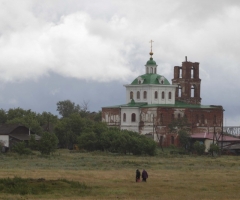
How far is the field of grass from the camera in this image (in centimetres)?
4056

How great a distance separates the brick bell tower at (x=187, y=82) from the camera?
11788 centimetres

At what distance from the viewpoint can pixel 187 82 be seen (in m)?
118

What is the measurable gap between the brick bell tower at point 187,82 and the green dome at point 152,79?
502 cm

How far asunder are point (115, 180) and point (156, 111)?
197ft

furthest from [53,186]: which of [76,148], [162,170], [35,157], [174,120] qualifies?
[174,120]

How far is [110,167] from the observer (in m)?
61.4

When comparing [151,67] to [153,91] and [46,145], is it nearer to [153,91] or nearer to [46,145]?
[153,91]

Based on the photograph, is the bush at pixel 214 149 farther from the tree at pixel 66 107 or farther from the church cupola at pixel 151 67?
the tree at pixel 66 107

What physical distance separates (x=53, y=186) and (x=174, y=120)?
66571mm

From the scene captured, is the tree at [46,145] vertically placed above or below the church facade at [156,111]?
below

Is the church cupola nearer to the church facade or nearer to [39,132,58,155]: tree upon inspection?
the church facade

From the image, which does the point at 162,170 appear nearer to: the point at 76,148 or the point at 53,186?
the point at 53,186

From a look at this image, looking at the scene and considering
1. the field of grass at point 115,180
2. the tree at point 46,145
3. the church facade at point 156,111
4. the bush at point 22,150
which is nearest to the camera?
the field of grass at point 115,180

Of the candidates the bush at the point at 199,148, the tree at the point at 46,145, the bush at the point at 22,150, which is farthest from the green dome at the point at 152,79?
the bush at the point at 22,150
